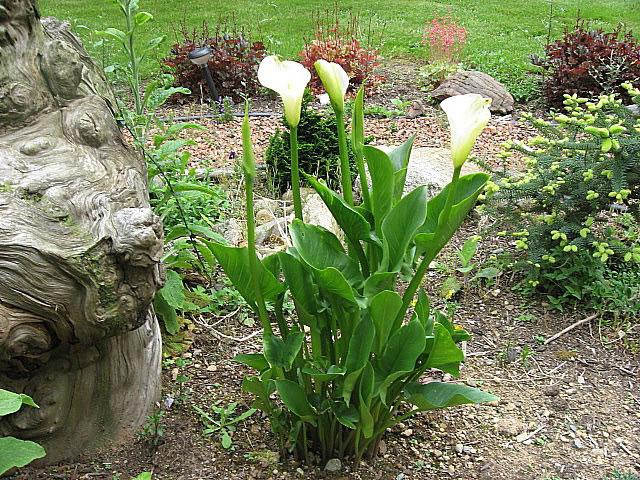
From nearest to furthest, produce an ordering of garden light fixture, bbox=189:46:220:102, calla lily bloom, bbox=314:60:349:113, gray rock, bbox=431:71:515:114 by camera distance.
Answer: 1. calla lily bloom, bbox=314:60:349:113
2. garden light fixture, bbox=189:46:220:102
3. gray rock, bbox=431:71:515:114

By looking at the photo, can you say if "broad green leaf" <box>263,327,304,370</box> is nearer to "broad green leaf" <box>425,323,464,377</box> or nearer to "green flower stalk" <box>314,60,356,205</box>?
"broad green leaf" <box>425,323,464,377</box>

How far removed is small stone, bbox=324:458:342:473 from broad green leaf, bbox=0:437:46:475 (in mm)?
1103

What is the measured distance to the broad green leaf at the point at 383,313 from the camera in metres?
2.32

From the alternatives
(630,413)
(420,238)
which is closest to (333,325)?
(420,238)

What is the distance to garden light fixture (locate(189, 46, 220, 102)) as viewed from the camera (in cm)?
697

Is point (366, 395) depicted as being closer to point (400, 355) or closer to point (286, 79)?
point (400, 355)

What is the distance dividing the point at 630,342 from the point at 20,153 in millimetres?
2861

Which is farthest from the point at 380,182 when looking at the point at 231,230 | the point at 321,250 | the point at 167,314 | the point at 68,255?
the point at 231,230

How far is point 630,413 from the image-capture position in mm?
3309

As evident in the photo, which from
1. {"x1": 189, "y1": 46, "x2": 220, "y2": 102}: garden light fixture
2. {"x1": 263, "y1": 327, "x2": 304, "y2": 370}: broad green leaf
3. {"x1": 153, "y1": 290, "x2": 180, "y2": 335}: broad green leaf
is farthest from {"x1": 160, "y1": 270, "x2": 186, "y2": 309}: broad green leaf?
{"x1": 189, "y1": 46, "x2": 220, "y2": 102}: garden light fixture

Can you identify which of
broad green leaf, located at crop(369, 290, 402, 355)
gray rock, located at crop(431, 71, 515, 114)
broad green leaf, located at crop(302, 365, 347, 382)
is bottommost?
gray rock, located at crop(431, 71, 515, 114)

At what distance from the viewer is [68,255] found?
88.3 inches

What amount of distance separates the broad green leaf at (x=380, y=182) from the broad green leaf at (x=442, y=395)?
567mm

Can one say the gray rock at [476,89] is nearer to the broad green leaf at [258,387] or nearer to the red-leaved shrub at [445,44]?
the red-leaved shrub at [445,44]
